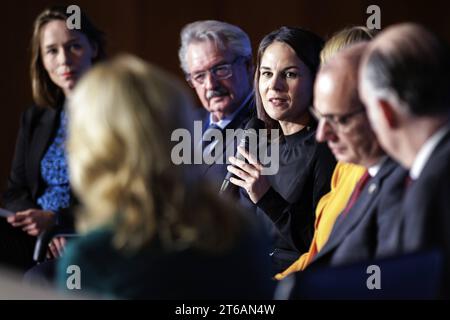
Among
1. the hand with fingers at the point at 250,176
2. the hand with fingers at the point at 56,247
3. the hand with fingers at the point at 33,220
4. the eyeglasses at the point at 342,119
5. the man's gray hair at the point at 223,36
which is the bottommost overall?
the hand with fingers at the point at 56,247

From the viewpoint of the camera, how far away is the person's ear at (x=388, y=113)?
1.90 meters

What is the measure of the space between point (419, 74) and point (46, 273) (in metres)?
1.92

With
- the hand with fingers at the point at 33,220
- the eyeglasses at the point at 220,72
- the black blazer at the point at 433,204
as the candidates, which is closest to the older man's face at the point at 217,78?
the eyeglasses at the point at 220,72

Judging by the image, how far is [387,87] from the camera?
6.20ft

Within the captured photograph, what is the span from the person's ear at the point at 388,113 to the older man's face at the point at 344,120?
34 cm

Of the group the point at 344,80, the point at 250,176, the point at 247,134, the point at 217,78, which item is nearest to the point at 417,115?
the point at 344,80

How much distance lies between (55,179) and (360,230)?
6.76 ft

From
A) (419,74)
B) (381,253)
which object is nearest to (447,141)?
(419,74)

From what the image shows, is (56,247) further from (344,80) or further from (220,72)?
(344,80)

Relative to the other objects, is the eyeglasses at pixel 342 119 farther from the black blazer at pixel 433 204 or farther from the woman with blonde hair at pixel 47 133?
the woman with blonde hair at pixel 47 133

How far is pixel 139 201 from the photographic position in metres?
1.62

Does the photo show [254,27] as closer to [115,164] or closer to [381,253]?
[381,253]

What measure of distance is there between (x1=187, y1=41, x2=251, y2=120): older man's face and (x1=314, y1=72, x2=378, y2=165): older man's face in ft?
4.59

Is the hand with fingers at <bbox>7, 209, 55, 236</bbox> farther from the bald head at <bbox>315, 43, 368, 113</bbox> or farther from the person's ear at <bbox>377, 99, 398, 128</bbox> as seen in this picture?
the person's ear at <bbox>377, 99, 398, 128</bbox>
